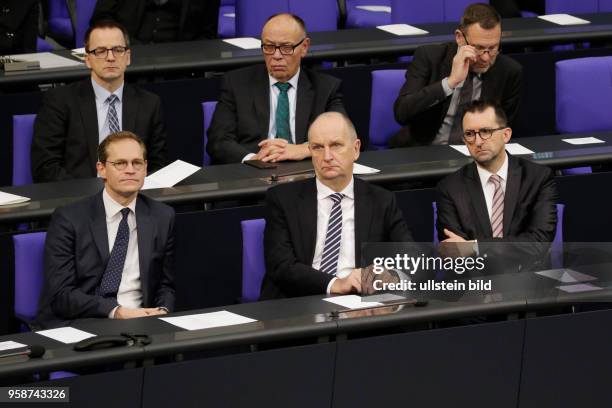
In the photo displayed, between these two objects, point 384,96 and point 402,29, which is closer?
point 384,96

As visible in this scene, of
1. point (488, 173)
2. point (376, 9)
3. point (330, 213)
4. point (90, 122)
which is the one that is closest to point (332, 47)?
point (376, 9)

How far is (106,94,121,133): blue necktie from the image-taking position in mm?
5551

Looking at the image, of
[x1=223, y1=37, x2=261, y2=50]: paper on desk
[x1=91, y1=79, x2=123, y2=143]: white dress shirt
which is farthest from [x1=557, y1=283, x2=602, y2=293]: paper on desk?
[x1=223, y1=37, x2=261, y2=50]: paper on desk

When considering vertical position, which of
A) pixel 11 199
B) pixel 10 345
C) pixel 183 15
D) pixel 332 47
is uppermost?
pixel 183 15

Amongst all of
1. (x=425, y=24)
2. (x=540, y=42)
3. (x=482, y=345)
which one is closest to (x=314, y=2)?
(x=425, y=24)

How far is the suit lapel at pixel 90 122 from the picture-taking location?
18.1ft

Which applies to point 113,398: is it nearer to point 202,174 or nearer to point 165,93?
point 202,174

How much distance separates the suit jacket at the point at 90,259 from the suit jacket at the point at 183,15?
8.24ft

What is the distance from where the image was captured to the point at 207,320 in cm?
411

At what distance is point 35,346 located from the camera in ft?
12.3

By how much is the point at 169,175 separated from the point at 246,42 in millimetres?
1664

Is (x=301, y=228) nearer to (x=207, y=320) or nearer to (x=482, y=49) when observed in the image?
(x=207, y=320)

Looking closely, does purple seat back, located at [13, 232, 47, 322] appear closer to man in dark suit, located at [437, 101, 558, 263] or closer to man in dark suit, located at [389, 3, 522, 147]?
man in dark suit, located at [437, 101, 558, 263]

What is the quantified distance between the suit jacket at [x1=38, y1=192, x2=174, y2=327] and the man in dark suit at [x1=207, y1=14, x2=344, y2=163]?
1.05 meters
